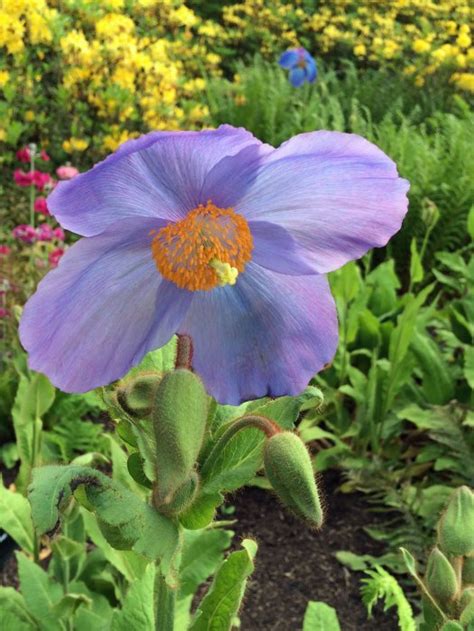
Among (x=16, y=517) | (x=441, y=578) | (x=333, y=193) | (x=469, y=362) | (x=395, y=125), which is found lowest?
(x=395, y=125)

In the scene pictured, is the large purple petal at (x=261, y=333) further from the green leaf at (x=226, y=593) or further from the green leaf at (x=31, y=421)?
the green leaf at (x=31, y=421)

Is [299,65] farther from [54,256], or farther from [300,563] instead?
[300,563]

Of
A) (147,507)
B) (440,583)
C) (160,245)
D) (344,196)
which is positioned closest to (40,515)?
(147,507)

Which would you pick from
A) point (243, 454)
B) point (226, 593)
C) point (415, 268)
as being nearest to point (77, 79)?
point (415, 268)

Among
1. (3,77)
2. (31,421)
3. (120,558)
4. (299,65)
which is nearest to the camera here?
(120,558)

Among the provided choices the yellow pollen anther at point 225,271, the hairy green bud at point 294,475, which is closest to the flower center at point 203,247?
the yellow pollen anther at point 225,271

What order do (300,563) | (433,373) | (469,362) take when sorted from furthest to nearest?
(433,373) → (469,362) → (300,563)
